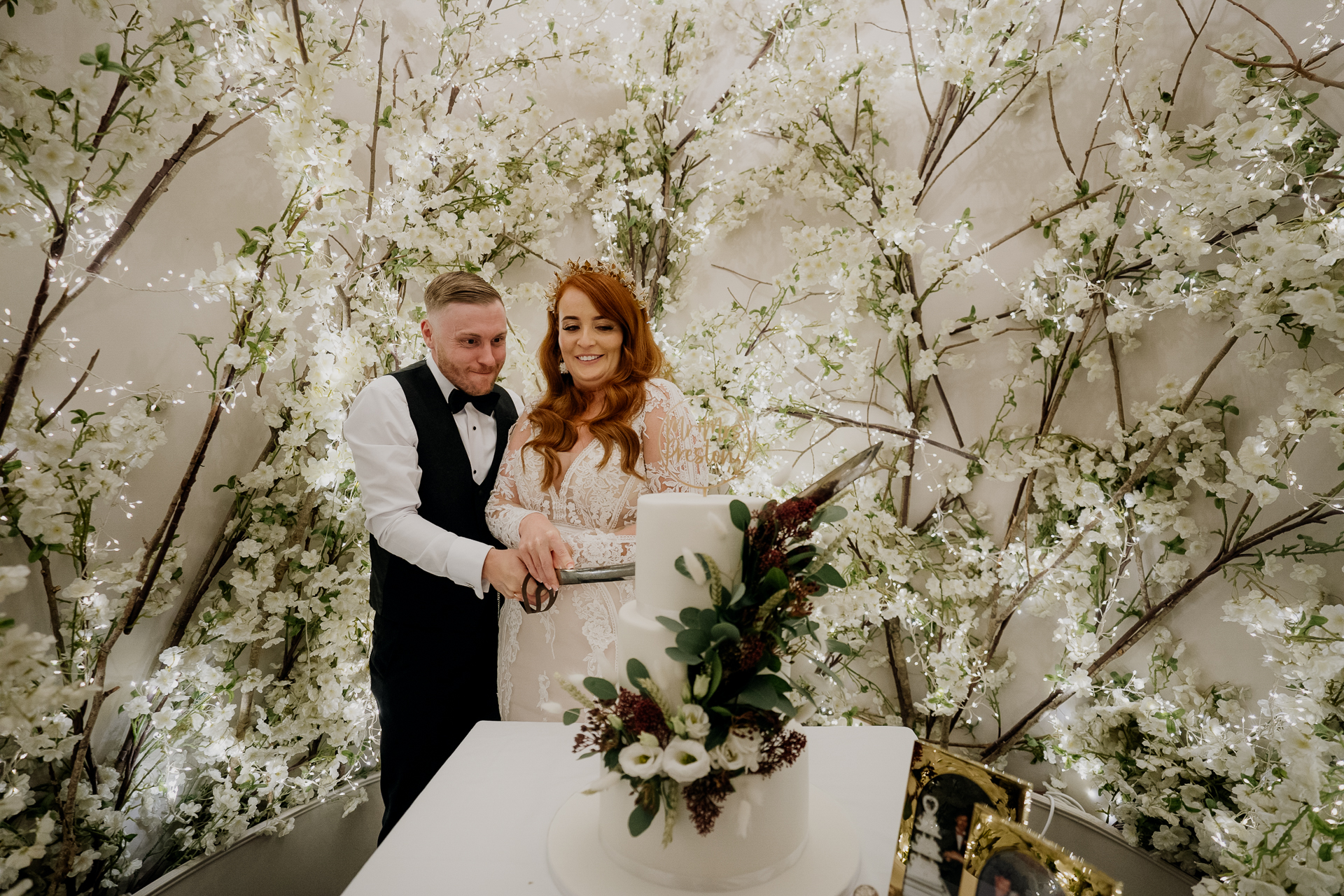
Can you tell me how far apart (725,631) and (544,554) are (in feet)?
2.34

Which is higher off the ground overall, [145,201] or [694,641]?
[145,201]

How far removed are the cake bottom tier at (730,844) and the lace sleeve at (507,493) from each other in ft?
3.16

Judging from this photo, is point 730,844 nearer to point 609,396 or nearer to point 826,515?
point 826,515

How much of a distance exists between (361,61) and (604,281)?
1398 mm

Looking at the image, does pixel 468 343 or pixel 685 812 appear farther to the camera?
pixel 468 343

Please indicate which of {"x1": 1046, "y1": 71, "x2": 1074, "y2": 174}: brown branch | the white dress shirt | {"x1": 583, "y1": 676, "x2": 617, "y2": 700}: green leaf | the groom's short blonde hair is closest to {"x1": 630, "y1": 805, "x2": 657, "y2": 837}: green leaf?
{"x1": 583, "y1": 676, "x2": 617, "y2": 700}: green leaf

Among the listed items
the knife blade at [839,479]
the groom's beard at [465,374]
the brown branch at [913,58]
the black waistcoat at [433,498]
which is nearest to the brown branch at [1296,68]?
the brown branch at [913,58]

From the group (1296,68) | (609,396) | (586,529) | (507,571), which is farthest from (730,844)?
(1296,68)

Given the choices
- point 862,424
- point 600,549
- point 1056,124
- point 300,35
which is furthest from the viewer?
point 862,424

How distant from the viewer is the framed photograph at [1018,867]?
24.6 inches

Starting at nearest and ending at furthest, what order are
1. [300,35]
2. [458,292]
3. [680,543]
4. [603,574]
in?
[680,543] < [603,574] < [300,35] < [458,292]

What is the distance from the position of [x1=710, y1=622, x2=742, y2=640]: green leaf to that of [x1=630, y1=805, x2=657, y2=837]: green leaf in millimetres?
207

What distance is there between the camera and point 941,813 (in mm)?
764

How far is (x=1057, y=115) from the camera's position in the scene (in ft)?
7.33
